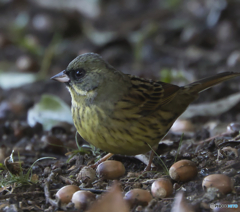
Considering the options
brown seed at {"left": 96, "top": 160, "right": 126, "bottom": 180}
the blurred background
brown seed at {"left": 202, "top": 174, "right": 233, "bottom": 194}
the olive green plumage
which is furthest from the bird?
the blurred background

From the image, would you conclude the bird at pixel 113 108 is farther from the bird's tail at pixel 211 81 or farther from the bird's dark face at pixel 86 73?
the bird's tail at pixel 211 81

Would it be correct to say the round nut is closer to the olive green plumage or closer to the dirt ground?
the dirt ground

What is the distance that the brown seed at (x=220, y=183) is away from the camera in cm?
240

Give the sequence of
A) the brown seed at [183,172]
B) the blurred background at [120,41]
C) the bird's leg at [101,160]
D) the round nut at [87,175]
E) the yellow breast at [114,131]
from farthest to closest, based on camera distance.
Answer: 1. the blurred background at [120,41]
2. the bird's leg at [101,160]
3. the yellow breast at [114,131]
4. the round nut at [87,175]
5. the brown seed at [183,172]

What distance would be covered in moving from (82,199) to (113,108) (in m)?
0.88

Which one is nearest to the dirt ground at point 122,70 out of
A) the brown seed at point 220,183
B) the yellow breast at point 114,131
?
the brown seed at point 220,183

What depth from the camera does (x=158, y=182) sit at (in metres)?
2.55

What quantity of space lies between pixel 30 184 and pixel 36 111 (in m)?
1.76

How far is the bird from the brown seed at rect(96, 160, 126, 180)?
13cm

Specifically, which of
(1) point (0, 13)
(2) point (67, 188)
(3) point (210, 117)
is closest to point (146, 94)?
(2) point (67, 188)

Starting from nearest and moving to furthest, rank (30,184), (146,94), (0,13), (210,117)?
A: 1. (30,184)
2. (146,94)
3. (210,117)
4. (0,13)

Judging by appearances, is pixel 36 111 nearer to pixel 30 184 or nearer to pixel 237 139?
pixel 30 184

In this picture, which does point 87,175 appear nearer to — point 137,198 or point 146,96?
point 137,198

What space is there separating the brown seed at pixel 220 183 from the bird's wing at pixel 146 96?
0.93 m
